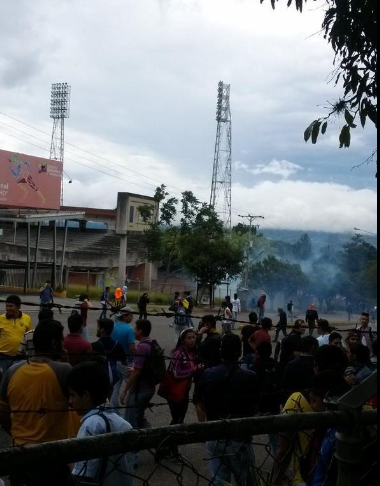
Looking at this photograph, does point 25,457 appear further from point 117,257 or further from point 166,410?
point 117,257

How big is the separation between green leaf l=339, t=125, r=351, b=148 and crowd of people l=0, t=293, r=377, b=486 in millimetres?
1659

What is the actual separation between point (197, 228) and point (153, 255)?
5178 mm

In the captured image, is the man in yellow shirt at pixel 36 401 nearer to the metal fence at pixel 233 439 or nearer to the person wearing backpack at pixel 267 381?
the metal fence at pixel 233 439

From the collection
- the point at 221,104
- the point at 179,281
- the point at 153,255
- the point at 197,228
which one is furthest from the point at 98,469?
the point at 221,104

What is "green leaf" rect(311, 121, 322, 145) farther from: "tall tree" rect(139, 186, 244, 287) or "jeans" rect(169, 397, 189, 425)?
"tall tree" rect(139, 186, 244, 287)

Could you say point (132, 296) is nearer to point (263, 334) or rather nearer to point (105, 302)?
point (105, 302)

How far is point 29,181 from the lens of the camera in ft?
109

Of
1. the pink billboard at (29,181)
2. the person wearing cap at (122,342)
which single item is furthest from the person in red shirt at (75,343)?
the pink billboard at (29,181)

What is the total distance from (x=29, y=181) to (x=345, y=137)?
30.3 metres

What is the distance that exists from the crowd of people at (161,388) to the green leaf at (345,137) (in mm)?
1659

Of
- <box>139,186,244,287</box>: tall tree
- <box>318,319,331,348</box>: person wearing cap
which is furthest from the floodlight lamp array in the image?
<box>318,319,331,348</box>: person wearing cap

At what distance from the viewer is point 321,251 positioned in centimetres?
8688

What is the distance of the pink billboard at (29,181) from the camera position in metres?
32.1

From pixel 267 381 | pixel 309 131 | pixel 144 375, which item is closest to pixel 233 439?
pixel 309 131
